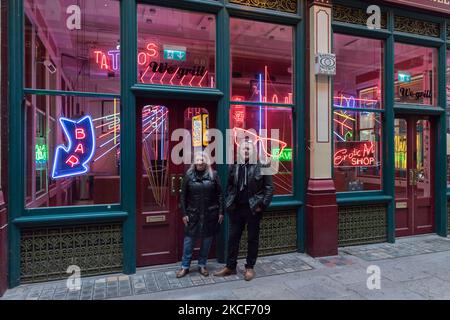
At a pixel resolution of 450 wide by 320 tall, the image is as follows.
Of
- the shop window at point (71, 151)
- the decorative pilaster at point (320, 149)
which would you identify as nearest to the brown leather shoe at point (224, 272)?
the decorative pilaster at point (320, 149)

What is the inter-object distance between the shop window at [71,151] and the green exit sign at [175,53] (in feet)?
3.69

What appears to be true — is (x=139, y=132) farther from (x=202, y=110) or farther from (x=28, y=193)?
(x=28, y=193)

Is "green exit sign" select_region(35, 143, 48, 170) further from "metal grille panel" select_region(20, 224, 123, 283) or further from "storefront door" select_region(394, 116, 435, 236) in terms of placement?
"storefront door" select_region(394, 116, 435, 236)

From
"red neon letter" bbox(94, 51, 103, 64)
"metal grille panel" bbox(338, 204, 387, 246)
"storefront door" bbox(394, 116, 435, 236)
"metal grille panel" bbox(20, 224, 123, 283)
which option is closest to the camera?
"metal grille panel" bbox(20, 224, 123, 283)

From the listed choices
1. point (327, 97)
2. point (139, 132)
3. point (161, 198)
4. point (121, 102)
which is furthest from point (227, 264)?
point (327, 97)

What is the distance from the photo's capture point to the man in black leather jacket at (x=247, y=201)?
4672 millimetres

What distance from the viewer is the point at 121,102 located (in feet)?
16.0

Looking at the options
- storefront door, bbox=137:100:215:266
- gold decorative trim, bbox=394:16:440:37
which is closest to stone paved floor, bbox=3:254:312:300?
storefront door, bbox=137:100:215:266

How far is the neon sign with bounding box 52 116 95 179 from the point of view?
4.68 metres

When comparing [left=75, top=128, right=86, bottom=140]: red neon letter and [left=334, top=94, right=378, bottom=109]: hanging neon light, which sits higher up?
[left=334, top=94, right=378, bottom=109]: hanging neon light

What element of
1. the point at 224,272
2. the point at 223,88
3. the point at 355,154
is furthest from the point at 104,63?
the point at 355,154

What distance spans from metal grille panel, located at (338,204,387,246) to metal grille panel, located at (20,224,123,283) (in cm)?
384
